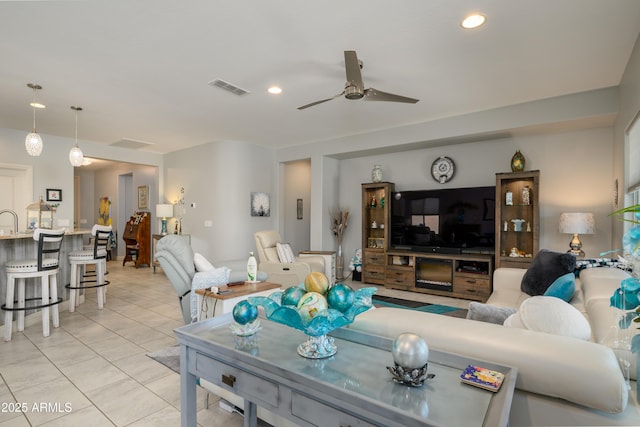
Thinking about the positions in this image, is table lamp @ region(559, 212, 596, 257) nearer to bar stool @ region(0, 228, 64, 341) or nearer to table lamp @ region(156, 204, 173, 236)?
bar stool @ region(0, 228, 64, 341)

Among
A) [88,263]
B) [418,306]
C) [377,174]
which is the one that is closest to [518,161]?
[377,174]

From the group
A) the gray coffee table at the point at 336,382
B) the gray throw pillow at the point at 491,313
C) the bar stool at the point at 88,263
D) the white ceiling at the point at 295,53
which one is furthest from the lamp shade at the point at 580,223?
the bar stool at the point at 88,263

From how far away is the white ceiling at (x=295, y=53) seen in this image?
239cm

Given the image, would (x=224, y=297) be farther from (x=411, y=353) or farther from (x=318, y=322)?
(x=411, y=353)

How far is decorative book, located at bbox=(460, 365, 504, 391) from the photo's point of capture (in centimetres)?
102

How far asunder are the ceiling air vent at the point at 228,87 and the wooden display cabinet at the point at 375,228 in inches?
114

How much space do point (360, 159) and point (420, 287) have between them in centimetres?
264

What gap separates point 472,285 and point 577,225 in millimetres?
1507

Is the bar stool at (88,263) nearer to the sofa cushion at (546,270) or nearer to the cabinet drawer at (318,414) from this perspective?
the cabinet drawer at (318,414)

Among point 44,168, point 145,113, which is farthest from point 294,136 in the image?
point 44,168

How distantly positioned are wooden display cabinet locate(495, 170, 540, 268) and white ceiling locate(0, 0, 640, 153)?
1.14 m

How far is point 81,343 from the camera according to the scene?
3.28 m

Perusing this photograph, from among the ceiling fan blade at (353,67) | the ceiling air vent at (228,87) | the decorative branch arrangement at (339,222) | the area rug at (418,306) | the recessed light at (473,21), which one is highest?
the recessed light at (473,21)

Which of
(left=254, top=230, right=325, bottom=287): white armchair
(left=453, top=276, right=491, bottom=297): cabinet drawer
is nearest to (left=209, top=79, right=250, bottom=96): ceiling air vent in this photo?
(left=254, top=230, right=325, bottom=287): white armchair
